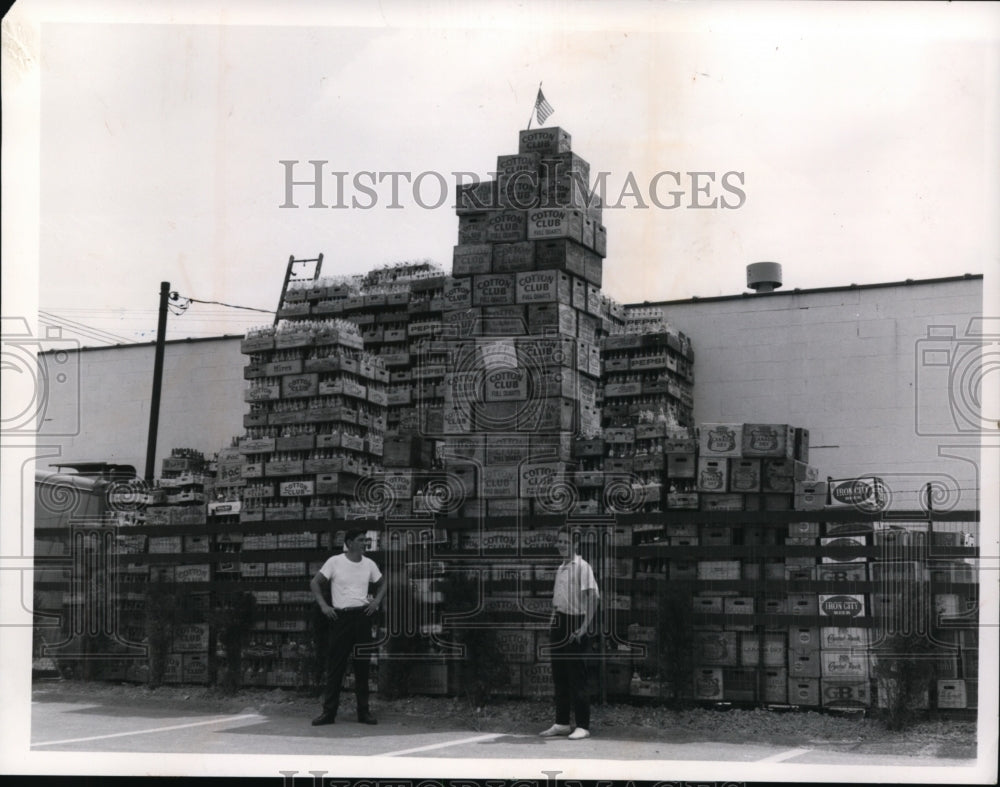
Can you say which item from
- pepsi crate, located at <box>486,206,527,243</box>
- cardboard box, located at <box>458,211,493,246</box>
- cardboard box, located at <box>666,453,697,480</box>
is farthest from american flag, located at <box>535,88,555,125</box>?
cardboard box, located at <box>666,453,697,480</box>

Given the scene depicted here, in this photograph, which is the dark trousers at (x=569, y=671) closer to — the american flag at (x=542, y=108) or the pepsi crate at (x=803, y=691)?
the pepsi crate at (x=803, y=691)

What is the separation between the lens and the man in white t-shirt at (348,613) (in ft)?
31.6

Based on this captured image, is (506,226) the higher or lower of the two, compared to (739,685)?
higher

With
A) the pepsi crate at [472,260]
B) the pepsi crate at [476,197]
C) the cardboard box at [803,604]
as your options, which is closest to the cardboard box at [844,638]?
the cardboard box at [803,604]

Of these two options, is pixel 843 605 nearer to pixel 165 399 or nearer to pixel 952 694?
pixel 952 694

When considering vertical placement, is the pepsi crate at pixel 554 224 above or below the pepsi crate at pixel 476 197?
below

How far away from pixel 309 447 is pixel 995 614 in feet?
17.4

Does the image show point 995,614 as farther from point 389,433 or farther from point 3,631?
point 3,631

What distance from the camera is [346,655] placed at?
9648 millimetres

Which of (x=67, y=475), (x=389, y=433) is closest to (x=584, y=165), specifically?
(x=389, y=433)

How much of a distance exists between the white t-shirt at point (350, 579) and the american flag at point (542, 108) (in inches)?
139

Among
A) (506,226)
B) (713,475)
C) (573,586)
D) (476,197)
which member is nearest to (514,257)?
(506,226)

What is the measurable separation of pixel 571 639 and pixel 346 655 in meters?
1.64

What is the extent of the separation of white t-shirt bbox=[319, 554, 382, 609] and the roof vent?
3.78 metres
